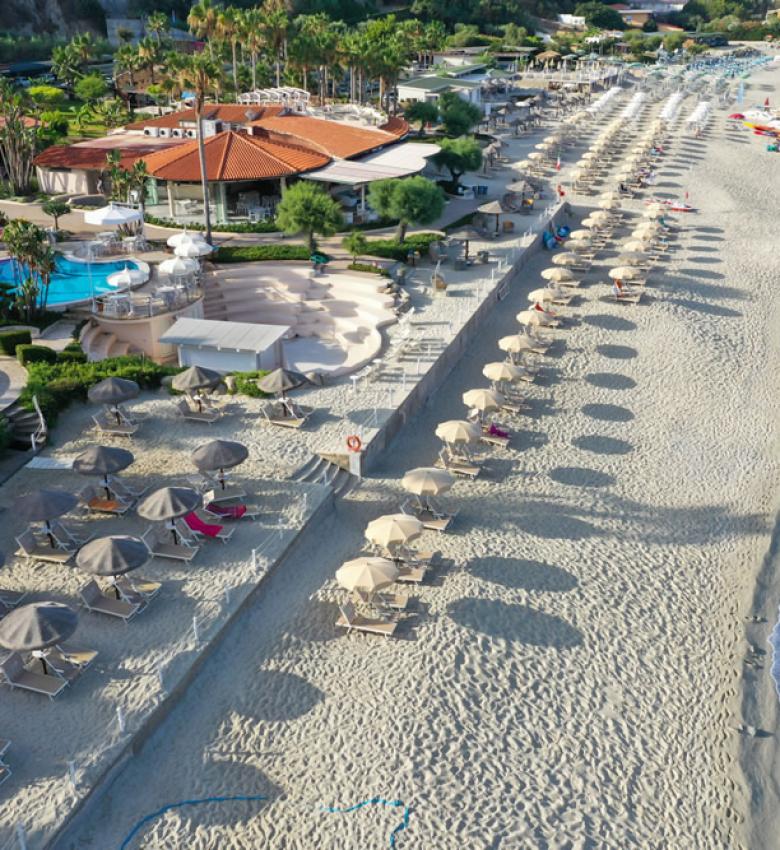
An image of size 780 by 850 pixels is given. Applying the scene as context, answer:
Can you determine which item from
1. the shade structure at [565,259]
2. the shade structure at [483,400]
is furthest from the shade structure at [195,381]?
the shade structure at [565,259]

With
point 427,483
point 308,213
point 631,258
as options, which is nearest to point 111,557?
point 427,483

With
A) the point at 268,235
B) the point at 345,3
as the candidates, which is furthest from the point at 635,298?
the point at 345,3

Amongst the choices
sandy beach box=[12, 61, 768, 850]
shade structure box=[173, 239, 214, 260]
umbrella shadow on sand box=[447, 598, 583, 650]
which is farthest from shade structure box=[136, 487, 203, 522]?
shade structure box=[173, 239, 214, 260]

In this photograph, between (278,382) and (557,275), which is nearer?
(278,382)

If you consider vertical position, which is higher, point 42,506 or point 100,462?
point 100,462

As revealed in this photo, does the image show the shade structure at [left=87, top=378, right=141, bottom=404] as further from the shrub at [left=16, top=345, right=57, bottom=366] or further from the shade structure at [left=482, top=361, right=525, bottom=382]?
the shade structure at [left=482, top=361, right=525, bottom=382]

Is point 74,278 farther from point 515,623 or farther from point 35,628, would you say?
point 515,623

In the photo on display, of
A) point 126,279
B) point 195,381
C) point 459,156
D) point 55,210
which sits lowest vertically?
point 195,381
